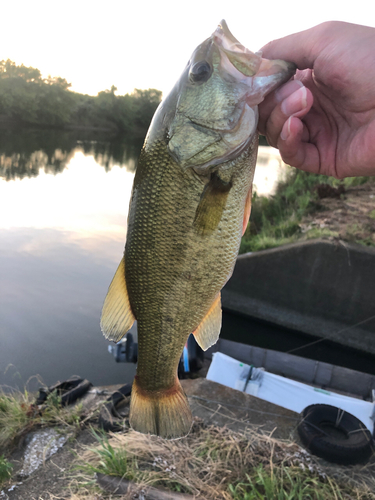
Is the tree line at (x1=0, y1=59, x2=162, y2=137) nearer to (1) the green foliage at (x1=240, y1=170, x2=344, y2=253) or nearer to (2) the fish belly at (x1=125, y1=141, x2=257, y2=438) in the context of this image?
(1) the green foliage at (x1=240, y1=170, x2=344, y2=253)

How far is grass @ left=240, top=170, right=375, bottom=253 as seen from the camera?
965 centimetres

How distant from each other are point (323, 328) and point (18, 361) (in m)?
7.75

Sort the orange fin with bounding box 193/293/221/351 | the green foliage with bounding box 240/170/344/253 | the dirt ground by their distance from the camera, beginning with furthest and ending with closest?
the green foliage with bounding box 240/170/344/253, the dirt ground, the orange fin with bounding box 193/293/221/351

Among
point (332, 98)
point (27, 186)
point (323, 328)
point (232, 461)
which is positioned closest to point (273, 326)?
point (323, 328)

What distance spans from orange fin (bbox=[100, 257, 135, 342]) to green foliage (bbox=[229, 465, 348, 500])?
212 cm

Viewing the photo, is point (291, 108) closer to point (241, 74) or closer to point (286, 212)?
point (241, 74)

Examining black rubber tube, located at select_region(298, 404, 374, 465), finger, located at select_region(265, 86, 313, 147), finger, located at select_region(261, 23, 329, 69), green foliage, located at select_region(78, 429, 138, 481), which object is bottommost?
green foliage, located at select_region(78, 429, 138, 481)

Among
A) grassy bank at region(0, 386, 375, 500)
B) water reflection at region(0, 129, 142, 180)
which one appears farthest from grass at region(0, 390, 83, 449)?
water reflection at region(0, 129, 142, 180)

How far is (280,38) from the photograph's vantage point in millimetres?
1923

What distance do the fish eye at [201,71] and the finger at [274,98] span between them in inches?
15.3

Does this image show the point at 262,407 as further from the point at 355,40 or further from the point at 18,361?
the point at 18,361

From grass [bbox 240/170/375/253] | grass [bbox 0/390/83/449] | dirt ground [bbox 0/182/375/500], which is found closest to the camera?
dirt ground [bbox 0/182/375/500]

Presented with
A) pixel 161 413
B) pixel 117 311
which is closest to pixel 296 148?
pixel 117 311

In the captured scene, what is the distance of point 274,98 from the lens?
1.85 meters
